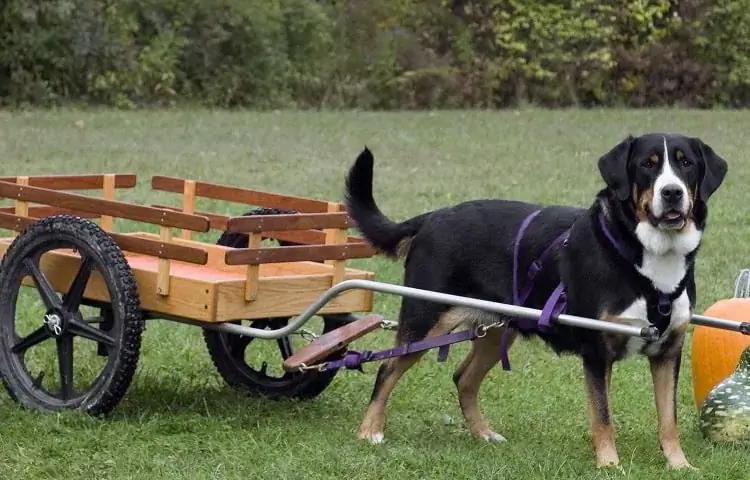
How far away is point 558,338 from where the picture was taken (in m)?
5.76

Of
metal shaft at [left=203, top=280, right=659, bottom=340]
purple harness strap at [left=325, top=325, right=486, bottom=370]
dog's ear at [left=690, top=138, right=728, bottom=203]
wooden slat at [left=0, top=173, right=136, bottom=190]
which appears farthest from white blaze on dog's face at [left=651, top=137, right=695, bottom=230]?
wooden slat at [left=0, top=173, right=136, bottom=190]

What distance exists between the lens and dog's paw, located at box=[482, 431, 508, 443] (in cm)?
620

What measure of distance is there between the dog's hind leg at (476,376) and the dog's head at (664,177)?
117cm

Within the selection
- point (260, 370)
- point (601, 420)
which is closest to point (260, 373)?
point (260, 370)

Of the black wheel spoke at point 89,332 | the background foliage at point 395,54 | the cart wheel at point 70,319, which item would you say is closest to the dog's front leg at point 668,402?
the cart wheel at point 70,319

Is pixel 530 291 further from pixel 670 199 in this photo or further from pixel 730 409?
pixel 730 409

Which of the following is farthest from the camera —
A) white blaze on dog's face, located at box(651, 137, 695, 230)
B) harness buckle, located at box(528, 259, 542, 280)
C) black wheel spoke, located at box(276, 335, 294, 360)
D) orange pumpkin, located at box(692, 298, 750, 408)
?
black wheel spoke, located at box(276, 335, 294, 360)

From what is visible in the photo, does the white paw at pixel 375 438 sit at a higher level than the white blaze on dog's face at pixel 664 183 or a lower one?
lower

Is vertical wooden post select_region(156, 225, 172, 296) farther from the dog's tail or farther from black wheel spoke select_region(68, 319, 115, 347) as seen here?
the dog's tail

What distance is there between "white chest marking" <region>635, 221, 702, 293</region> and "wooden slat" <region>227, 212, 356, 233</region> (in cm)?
157

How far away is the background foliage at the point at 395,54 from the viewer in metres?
25.2

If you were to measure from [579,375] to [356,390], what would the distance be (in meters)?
1.29

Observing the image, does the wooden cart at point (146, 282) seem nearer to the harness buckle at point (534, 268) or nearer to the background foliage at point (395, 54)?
the harness buckle at point (534, 268)

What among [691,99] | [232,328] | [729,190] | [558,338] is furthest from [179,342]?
[691,99]
